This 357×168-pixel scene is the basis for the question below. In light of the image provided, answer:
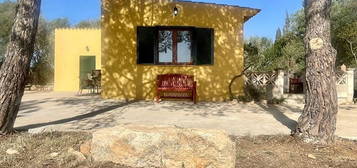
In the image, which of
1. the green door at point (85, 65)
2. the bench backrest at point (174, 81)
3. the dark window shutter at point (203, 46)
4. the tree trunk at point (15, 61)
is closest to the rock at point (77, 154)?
the tree trunk at point (15, 61)

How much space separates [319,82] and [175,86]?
6912 mm

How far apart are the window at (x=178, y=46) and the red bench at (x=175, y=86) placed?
2.75 ft

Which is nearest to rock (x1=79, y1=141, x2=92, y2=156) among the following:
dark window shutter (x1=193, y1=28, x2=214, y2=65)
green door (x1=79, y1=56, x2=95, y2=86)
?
dark window shutter (x1=193, y1=28, x2=214, y2=65)

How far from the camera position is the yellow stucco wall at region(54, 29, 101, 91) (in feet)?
66.9

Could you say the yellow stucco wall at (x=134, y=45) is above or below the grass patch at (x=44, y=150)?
above

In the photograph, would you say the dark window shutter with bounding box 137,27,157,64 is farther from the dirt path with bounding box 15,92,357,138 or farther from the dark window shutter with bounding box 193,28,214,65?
the dirt path with bounding box 15,92,357,138

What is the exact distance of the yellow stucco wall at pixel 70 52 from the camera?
20391 mm

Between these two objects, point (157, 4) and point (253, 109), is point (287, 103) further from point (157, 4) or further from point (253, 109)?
point (157, 4)

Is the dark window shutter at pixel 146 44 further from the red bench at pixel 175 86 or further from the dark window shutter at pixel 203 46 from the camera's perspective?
the dark window shutter at pixel 203 46

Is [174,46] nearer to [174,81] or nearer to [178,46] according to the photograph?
[178,46]

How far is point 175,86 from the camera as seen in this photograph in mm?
13445

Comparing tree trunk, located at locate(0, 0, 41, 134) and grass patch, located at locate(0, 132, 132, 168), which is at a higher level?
tree trunk, located at locate(0, 0, 41, 134)

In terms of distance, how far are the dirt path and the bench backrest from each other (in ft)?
2.38

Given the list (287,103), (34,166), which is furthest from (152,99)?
(34,166)
